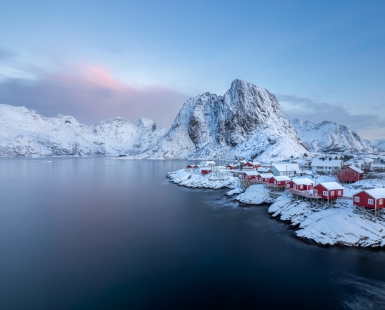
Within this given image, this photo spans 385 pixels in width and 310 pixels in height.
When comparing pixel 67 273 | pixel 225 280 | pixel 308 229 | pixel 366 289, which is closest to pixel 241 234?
pixel 308 229

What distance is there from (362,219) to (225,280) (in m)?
16.8

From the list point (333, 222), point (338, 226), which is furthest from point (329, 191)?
point (338, 226)

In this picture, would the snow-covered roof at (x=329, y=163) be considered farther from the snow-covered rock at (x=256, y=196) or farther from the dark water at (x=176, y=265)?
the dark water at (x=176, y=265)

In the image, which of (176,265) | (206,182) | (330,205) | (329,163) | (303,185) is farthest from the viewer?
(206,182)

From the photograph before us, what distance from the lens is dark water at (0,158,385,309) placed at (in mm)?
15055

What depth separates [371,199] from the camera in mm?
24469

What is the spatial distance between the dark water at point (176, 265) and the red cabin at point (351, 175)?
19643 mm

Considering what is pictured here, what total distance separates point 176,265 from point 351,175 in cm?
3770

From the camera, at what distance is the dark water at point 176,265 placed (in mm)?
15055

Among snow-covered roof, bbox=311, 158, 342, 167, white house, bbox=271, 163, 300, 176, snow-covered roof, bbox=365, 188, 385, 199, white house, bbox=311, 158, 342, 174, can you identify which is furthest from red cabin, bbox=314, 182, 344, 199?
snow-covered roof, bbox=311, 158, 342, 167

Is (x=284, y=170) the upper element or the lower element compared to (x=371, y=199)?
upper

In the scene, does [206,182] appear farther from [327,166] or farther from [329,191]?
[329,191]

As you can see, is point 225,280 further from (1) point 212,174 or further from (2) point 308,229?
(1) point 212,174

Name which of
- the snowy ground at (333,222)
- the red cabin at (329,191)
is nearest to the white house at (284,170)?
the snowy ground at (333,222)
